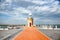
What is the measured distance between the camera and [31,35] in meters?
5.66

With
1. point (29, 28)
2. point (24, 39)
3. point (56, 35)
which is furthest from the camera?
point (29, 28)

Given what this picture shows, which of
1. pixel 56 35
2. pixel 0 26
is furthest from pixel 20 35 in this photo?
pixel 56 35

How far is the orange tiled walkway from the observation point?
5.43 m

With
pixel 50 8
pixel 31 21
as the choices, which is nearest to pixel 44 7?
pixel 50 8

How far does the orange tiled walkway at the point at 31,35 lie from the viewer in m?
5.43

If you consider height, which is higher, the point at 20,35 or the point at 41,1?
the point at 41,1

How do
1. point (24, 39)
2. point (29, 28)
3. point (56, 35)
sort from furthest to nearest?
point (29, 28) → point (56, 35) → point (24, 39)

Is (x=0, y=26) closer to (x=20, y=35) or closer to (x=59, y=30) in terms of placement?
(x=20, y=35)

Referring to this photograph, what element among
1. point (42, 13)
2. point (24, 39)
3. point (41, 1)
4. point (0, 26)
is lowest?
point (24, 39)

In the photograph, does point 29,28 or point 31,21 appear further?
point 29,28

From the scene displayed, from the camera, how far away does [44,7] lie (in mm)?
5496

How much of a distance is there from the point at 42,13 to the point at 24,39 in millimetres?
967

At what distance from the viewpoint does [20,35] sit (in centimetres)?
566

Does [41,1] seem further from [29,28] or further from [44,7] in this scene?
[29,28]
